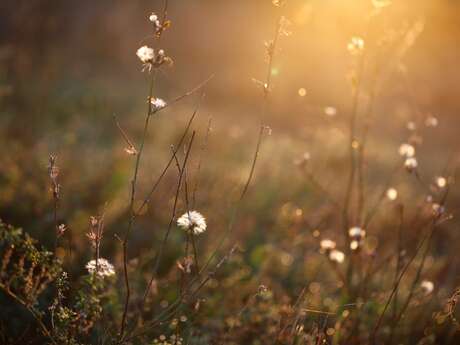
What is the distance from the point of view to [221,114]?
9.31m

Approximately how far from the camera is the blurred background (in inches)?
165

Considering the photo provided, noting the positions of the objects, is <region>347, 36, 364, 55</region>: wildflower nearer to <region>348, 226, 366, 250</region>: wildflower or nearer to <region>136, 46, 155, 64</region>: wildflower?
<region>348, 226, 366, 250</region>: wildflower

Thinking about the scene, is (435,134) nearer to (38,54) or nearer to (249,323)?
(38,54)

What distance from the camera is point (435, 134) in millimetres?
12148

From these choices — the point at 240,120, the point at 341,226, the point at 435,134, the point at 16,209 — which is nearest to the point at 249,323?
the point at 16,209

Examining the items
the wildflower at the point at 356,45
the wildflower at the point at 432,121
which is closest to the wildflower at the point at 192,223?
the wildflower at the point at 356,45

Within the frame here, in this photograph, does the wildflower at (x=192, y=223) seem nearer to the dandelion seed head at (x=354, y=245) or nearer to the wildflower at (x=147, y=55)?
the wildflower at (x=147, y=55)

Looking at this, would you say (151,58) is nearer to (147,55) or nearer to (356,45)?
(147,55)

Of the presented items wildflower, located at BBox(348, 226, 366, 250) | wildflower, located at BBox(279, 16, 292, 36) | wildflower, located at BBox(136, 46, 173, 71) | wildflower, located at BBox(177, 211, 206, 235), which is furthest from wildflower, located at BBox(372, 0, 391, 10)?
wildflower, located at BBox(177, 211, 206, 235)

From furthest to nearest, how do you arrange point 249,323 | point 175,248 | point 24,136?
point 24,136 < point 175,248 < point 249,323

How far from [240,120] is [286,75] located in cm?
347

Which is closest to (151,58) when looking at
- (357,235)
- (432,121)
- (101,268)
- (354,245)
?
(101,268)

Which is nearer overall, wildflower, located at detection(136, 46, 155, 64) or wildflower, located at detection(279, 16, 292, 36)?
wildflower, located at detection(136, 46, 155, 64)

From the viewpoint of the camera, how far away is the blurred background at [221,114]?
420 centimetres
